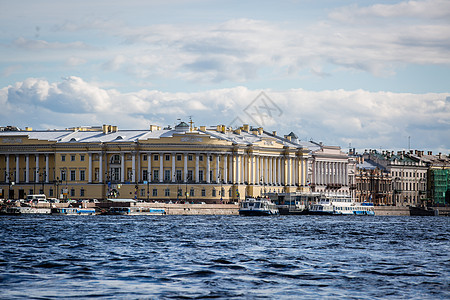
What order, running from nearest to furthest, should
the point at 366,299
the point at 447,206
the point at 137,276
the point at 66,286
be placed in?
the point at 366,299
the point at 66,286
the point at 137,276
the point at 447,206

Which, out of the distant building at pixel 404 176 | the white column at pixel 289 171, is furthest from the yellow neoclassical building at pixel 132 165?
the distant building at pixel 404 176

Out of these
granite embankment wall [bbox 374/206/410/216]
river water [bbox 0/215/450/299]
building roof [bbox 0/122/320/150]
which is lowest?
river water [bbox 0/215/450/299]

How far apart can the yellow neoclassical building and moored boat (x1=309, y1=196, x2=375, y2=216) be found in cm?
1011

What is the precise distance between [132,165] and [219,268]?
89677mm

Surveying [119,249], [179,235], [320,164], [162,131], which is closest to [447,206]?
[320,164]

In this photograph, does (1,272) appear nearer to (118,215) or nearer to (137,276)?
(137,276)

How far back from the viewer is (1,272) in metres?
32.5

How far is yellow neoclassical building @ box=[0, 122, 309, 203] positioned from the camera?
123 m

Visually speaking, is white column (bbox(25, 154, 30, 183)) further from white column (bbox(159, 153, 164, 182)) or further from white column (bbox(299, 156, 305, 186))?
white column (bbox(299, 156, 305, 186))

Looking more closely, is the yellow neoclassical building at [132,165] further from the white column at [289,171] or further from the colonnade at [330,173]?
the colonnade at [330,173]

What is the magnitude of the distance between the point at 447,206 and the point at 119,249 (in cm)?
10828

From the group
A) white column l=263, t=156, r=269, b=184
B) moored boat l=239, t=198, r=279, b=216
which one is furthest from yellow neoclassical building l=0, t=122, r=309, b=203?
moored boat l=239, t=198, r=279, b=216

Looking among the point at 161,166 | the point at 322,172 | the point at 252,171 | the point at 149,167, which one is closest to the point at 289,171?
the point at 252,171

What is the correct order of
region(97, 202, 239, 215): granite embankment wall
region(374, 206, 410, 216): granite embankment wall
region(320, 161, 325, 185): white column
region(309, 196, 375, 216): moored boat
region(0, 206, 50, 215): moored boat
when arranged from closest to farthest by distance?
region(0, 206, 50, 215): moored boat → region(97, 202, 239, 215): granite embankment wall → region(309, 196, 375, 216): moored boat → region(374, 206, 410, 216): granite embankment wall → region(320, 161, 325, 185): white column
